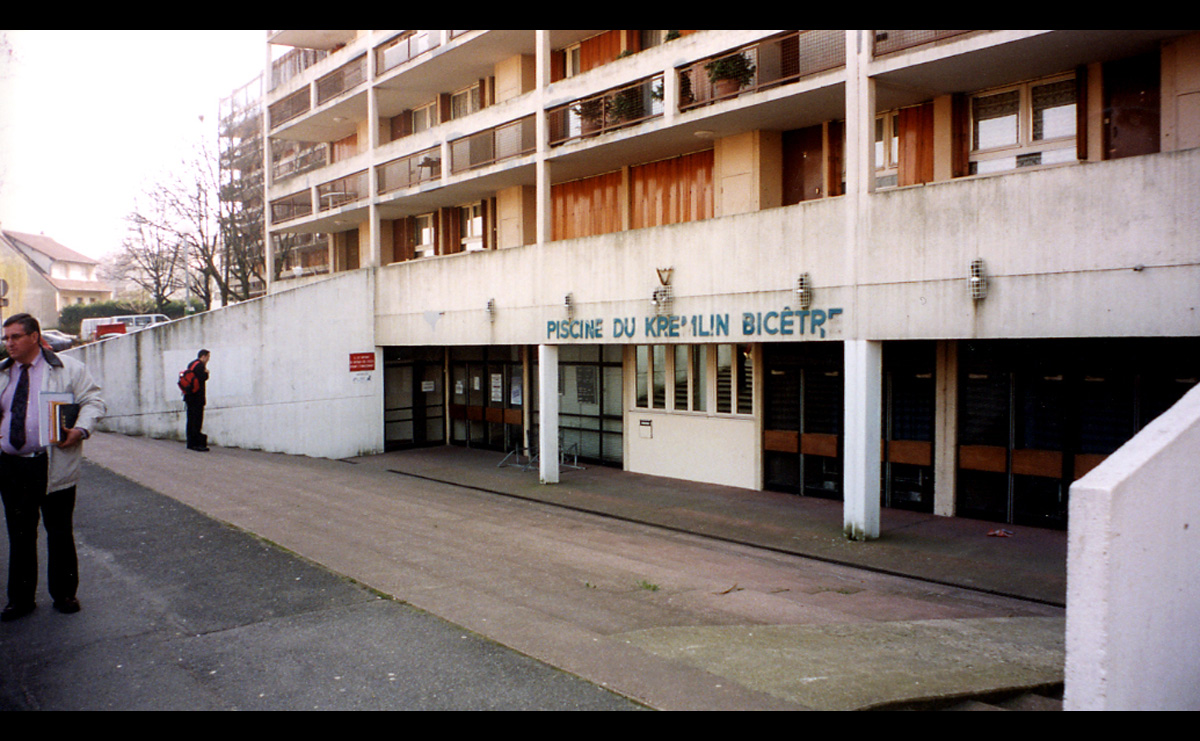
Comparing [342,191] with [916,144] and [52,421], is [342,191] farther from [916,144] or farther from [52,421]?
[52,421]

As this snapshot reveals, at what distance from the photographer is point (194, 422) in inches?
639

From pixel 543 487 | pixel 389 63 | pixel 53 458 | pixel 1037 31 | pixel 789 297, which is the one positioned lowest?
pixel 543 487

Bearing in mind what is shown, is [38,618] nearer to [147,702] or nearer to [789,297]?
[147,702]

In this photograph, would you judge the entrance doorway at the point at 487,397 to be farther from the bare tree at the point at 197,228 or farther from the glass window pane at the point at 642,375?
the bare tree at the point at 197,228

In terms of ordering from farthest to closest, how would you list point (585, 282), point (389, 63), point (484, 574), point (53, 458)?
point (389, 63) → point (585, 282) → point (484, 574) → point (53, 458)

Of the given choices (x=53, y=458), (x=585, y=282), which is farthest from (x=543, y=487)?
(x=53, y=458)

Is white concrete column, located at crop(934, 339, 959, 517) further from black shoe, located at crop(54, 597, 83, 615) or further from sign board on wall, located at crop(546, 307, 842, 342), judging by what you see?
black shoe, located at crop(54, 597, 83, 615)

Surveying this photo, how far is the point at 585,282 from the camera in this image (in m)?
14.9

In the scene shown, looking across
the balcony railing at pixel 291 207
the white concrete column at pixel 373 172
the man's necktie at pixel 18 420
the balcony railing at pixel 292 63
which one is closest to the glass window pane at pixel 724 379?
the white concrete column at pixel 373 172

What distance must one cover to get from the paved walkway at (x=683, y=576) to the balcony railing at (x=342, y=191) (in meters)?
9.34

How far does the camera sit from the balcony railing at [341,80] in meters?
22.2

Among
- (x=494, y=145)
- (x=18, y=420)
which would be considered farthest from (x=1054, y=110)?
(x=18, y=420)

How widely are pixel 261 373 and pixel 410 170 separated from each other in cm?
598
